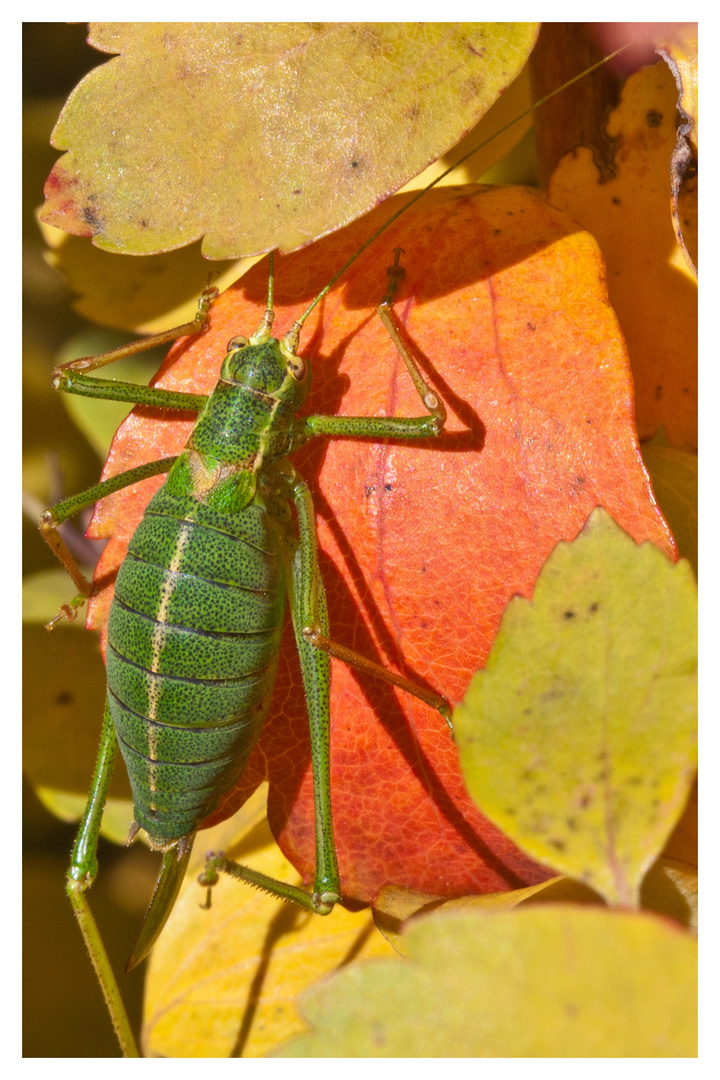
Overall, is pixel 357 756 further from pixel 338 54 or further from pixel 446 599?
pixel 338 54

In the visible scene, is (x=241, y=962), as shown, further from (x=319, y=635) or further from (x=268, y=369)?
(x=268, y=369)

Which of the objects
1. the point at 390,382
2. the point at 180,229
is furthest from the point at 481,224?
the point at 180,229

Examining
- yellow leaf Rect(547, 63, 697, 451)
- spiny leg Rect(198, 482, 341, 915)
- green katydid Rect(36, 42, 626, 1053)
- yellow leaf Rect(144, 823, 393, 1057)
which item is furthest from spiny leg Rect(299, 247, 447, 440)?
yellow leaf Rect(144, 823, 393, 1057)

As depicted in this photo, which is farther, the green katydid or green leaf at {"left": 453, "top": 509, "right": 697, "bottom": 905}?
the green katydid

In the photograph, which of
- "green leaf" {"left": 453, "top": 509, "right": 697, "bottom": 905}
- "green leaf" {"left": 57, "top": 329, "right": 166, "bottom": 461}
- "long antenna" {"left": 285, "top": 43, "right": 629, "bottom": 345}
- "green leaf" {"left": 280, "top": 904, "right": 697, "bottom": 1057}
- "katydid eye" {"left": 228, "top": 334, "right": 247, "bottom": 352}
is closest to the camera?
"green leaf" {"left": 280, "top": 904, "right": 697, "bottom": 1057}

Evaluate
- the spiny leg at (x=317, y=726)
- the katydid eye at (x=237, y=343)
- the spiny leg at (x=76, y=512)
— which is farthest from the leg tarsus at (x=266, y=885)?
the katydid eye at (x=237, y=343)

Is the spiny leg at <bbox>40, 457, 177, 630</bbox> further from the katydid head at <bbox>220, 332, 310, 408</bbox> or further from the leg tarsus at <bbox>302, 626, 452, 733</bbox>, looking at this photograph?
the leg tarsus at <bbox>302, 626, 452, 733</bbox>

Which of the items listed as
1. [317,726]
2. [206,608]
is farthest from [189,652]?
[317,726]
